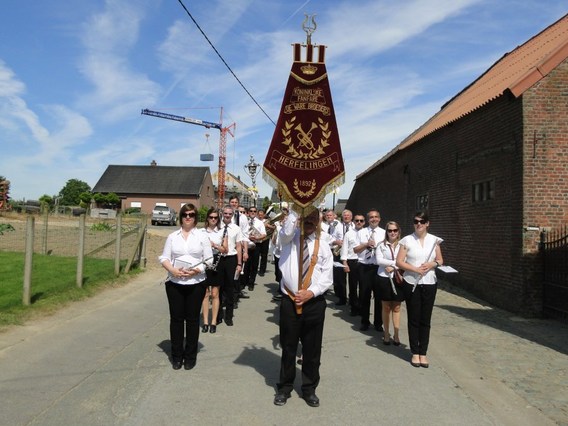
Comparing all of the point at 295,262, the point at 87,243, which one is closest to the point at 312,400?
the point at 295,262

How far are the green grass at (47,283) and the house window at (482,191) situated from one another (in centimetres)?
853

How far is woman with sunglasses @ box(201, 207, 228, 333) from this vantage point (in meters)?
6.93

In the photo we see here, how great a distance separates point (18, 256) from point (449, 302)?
1233cm

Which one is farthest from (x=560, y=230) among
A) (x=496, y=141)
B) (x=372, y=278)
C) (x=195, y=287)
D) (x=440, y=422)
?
(x=195, y=287)

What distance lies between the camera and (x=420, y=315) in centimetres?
565

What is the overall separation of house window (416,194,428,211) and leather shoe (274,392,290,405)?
11.9m

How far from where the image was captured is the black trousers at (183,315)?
17.2 feet

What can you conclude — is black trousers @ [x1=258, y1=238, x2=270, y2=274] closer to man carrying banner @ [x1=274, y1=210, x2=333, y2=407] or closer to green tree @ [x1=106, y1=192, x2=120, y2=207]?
man carrying banner @ [x1=274, y1=210, x2=333, y2=407]

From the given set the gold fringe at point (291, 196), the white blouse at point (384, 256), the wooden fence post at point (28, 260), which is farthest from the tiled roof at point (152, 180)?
the gold fringe at point (291, 196)

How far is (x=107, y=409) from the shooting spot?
4.01m

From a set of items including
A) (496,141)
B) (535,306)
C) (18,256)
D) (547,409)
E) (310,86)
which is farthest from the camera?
(18,256)

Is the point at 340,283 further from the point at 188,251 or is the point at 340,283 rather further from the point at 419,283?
the point at 188,251

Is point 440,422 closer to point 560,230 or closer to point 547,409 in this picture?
point 547,409

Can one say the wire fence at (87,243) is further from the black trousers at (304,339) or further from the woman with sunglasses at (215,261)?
the black trousers at (304,339)
